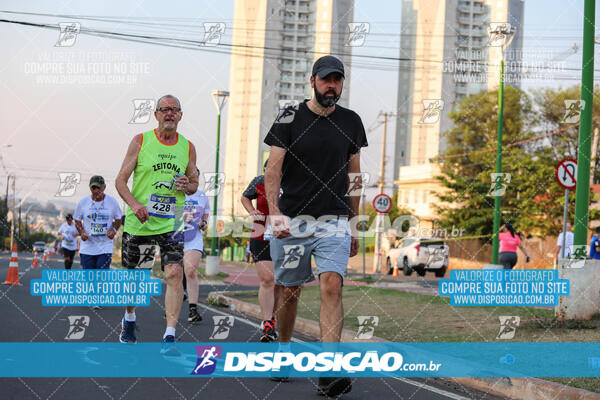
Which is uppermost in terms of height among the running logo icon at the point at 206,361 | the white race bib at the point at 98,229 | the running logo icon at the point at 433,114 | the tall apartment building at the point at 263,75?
the tall apartment building at the point at 263,75

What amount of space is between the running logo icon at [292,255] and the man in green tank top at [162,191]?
5.66 ft

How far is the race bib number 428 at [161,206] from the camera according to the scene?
672 centimetres

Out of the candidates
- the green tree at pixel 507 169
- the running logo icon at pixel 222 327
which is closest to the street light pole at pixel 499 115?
the green tree at pixel 507 169

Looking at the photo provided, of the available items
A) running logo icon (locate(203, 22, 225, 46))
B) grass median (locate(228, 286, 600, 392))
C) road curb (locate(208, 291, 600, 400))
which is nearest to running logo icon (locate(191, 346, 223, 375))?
road curb (locate(208, 291, 600, 400))

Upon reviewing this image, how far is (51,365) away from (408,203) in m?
65.5

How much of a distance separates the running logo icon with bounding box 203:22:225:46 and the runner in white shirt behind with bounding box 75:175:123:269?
6.73 m

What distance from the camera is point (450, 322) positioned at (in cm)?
1001

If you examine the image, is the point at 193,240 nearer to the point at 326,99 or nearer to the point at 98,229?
the point at 98,229

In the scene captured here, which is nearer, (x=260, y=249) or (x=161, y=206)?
(x=161, y=206)

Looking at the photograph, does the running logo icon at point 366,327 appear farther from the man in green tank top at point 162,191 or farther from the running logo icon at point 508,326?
the man in green tank top at point 162,191

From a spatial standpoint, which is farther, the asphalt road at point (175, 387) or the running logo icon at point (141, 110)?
the running logo icon at point (141, 110)

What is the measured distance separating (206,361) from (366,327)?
3.72m

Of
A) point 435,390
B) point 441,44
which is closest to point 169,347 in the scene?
point 435,390

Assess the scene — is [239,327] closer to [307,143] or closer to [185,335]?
[185,335]
